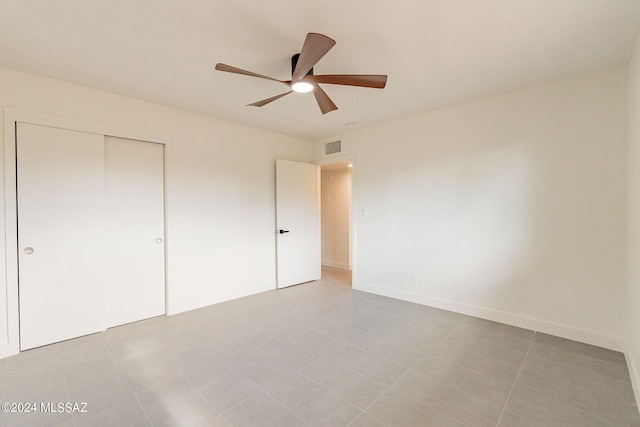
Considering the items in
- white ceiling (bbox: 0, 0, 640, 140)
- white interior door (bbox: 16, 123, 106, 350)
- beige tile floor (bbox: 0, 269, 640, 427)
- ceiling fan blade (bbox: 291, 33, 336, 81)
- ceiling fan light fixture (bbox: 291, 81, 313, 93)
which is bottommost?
beige tile floor (bbox: 0, 269, 640, 427)

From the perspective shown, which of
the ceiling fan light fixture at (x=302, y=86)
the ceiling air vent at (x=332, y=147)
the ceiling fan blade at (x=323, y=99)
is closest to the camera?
the ceiling fan light fixture at (x=302, y=86)

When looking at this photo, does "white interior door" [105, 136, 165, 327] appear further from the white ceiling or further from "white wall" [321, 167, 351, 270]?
"white wall" [321, 167, 351, 270]

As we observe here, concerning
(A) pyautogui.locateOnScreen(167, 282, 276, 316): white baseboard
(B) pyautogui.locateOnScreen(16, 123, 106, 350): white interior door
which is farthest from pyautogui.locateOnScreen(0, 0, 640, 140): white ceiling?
(A) pyautogui.locateOnScreen(167, 282, 276, 316): white baseboard

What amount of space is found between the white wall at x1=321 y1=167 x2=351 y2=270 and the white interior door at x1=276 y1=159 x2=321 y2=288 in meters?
1.27

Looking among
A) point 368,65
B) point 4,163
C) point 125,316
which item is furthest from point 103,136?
point 368,65

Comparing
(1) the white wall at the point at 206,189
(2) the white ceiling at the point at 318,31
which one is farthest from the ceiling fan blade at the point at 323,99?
(1) the white wall at the point at 206,189

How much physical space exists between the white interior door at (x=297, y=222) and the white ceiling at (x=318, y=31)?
179 centimetres

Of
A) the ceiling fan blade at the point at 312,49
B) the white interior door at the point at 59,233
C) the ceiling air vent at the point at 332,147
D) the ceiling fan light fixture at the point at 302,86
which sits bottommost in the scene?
the white interior door at the point at 59,233

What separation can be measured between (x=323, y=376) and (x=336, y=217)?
4537mm

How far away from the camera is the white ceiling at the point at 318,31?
69.2 inches

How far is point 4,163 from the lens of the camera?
8.02 feet

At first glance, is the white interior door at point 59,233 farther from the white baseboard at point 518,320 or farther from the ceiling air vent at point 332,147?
the white baseboard at point 518,320

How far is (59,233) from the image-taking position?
273cm

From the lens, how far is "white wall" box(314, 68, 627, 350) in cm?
255
